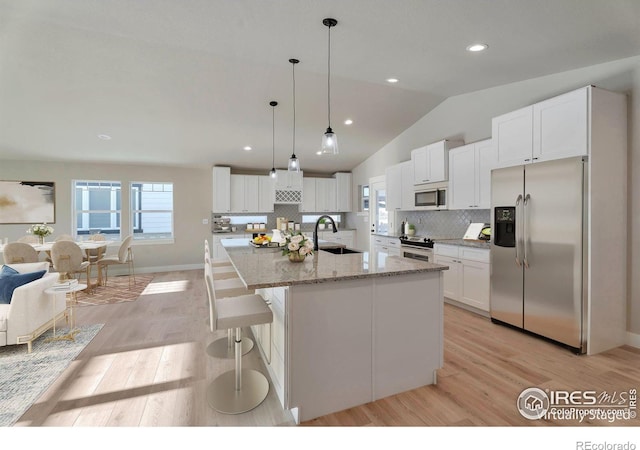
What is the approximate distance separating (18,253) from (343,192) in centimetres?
623

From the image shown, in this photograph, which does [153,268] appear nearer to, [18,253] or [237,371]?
[18,253]

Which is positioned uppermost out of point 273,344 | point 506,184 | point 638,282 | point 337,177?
point 337,177

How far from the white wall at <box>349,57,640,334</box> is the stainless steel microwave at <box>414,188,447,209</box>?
2.77ft

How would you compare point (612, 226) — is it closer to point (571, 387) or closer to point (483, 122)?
point (571, 387)

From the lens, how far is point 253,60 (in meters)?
3.38

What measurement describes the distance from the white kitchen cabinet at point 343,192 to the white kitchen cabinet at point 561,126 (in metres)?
5.07

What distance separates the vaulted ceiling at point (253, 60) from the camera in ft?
7.97

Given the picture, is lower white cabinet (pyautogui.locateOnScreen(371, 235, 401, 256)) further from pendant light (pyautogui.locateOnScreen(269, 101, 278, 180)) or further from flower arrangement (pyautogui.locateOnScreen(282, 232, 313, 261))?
flower arrangement (pyautogui.locateOnScreen(282, 232, 313, 261))

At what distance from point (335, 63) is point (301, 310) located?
2.76 metres

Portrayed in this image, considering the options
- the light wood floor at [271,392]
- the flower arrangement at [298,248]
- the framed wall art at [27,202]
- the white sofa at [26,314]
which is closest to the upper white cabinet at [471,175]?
the light wood floor at [271,392]

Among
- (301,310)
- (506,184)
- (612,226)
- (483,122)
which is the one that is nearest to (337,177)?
(483,122)

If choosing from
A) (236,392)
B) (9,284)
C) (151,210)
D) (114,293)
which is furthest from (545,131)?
(151,210)

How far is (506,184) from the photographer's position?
3.33 meters

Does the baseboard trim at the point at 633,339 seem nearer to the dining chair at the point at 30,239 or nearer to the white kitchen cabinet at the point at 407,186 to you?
the white kitchen cabinet at the point at 407,186
